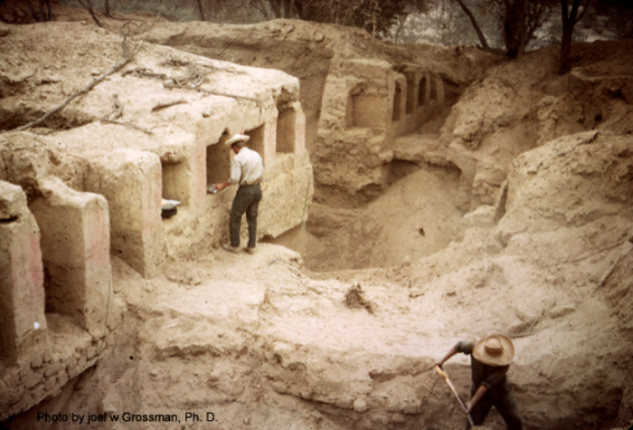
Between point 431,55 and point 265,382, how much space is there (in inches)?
466

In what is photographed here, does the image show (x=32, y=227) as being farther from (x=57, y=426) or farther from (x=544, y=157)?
(x=544, y=157)

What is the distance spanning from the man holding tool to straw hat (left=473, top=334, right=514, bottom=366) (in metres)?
3.70

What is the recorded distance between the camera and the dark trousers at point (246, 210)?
7.24m

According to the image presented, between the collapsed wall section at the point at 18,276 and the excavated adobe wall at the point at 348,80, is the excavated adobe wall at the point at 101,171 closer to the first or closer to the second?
the collapsed wall section at the point at 18,276

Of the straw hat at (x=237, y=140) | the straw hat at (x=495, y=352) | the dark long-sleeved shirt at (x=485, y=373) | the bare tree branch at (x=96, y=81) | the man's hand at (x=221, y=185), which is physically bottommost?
the dark long-sleeved shirt at (x=485, y=373)

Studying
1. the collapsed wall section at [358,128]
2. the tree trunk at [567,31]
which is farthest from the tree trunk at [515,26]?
the collapsed wall section at [358,128]

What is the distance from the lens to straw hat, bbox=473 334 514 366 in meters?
4.34

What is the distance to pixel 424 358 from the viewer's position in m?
5.09

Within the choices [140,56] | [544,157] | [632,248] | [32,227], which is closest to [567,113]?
[544,157]

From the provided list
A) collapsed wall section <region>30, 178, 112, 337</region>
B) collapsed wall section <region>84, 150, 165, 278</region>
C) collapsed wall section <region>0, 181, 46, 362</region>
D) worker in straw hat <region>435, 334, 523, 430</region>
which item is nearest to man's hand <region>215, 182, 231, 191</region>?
collapsed wall section <region>84, 150, 165, 278</region>

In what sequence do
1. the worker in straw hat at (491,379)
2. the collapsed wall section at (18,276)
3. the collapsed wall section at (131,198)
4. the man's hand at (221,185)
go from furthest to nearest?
the man's hand at (221,185) < the collapsed wall section at (131,198) < the worker in straw hat at (491,379) < the collapsed wall section at (18,276)

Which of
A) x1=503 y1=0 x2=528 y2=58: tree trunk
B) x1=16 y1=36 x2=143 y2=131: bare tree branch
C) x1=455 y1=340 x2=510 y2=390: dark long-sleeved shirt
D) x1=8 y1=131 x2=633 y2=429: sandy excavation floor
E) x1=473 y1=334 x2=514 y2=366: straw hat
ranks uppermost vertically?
x1=503 y1=0 x2=528 y2=58: tree trunk

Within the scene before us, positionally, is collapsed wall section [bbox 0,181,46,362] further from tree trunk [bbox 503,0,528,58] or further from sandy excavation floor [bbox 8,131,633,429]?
tree trunk [bbox 503,0,528,58]

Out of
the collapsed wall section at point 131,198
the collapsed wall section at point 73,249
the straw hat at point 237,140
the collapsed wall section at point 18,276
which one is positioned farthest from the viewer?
the straw hat at point 237,140
